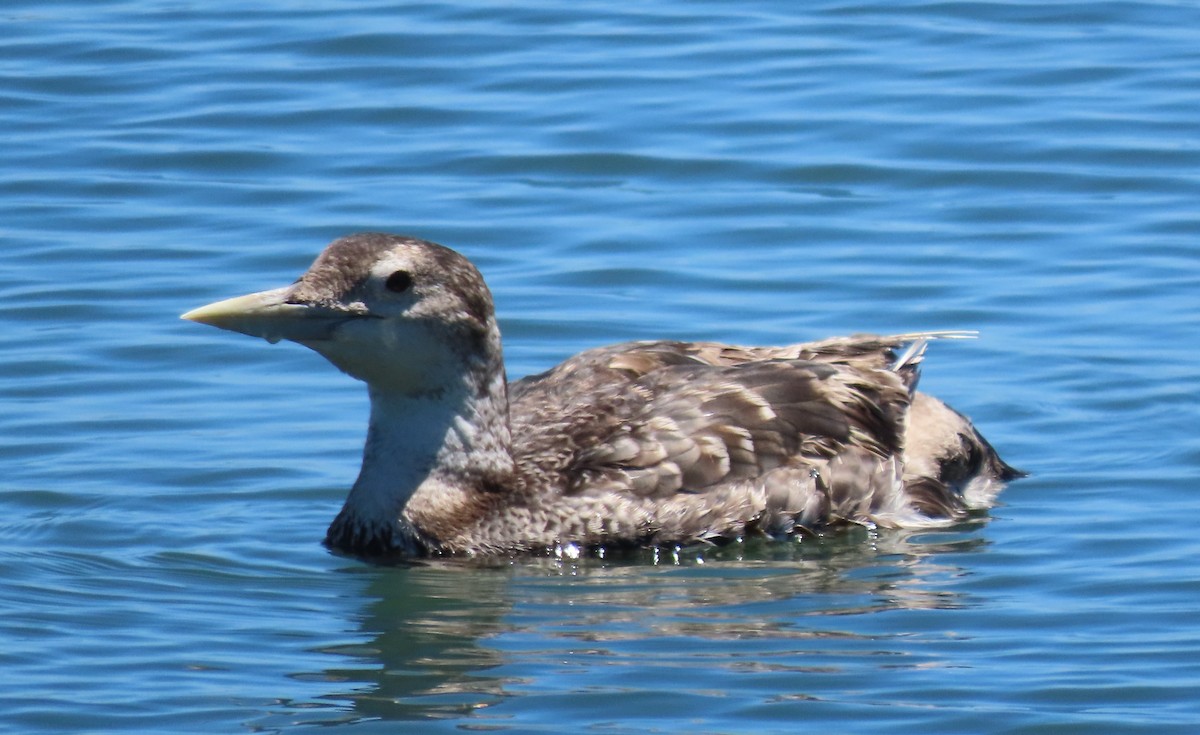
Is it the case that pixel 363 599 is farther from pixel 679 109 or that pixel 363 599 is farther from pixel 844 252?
pixel 679 109

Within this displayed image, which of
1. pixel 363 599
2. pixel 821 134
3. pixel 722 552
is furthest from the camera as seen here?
pixel 821 134

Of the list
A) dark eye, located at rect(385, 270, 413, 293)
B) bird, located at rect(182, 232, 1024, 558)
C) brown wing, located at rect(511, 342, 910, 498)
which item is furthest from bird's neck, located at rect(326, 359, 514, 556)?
dark eye, located at rect(385, 270, 413, 293)

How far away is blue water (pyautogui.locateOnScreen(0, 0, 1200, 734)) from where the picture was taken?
8469 mm

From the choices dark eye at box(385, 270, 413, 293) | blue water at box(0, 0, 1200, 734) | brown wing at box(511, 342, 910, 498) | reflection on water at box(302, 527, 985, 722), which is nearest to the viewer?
reflection on water at box(302, 527, 985, 722)

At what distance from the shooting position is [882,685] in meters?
8.27

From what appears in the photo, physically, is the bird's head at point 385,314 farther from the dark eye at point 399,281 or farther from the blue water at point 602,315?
the blue water at point 602,315

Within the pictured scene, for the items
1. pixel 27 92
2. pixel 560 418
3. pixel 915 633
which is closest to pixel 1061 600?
pixel 915 633

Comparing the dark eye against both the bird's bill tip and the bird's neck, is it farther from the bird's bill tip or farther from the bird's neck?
the bird's neck

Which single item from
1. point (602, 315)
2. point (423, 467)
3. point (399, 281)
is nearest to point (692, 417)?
point (423, 467)

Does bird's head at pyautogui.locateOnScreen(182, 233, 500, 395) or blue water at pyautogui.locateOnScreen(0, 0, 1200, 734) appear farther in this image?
bird's head at pyautogui.locateOnScreen(182, 233, 500, 395)

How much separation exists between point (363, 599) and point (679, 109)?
23.9 ft

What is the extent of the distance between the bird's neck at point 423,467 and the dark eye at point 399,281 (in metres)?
0.50

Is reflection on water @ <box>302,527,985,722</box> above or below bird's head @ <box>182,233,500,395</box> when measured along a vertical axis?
below

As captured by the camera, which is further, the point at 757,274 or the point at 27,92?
the point at 27,92
